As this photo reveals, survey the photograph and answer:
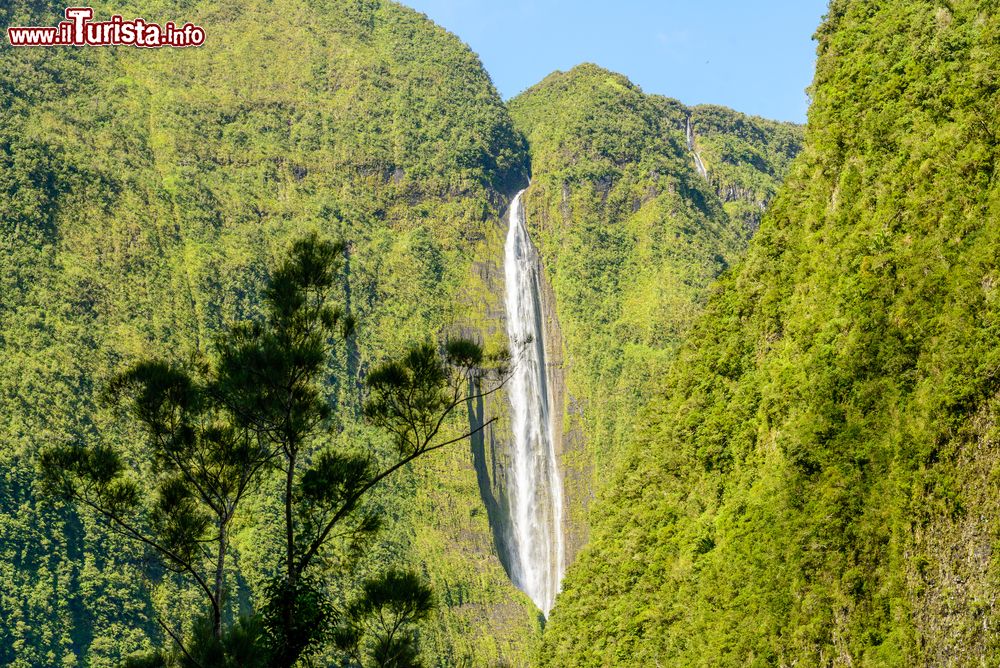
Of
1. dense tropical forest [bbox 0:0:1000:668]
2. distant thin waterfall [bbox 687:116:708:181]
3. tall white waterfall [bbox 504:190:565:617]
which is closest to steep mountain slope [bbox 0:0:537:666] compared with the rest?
dense tropical forest [bbox 0:0:1000:668]

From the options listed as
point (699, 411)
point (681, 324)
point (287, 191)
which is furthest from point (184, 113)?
point (699, 411)

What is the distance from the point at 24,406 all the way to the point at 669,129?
69246mm

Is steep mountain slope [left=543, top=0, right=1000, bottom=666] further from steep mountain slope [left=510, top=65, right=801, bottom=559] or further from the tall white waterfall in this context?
steep mountain slope [left=510, top=65, right=801, bottom=559]

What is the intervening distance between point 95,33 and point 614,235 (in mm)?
44831

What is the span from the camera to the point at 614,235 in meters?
88.8

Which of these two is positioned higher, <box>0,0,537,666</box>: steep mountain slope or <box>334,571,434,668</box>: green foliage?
<box>0,0,537,666</box>: steep mountain slope

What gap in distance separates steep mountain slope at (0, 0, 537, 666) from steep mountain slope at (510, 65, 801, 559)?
588 centimetres

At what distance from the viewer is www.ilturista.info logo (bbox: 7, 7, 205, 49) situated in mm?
78188

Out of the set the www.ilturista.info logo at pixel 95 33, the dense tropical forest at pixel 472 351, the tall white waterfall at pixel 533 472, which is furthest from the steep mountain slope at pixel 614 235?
the www.ilturista.info logo at pixel 95 33

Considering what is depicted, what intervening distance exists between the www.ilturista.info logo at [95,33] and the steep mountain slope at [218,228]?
182 centimetres

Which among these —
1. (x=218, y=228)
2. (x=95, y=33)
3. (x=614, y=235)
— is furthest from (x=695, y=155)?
(x=95, y=33)

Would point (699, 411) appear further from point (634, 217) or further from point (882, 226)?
point (634, 217)

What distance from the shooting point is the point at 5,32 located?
82812mm

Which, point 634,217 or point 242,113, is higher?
point 242,113
